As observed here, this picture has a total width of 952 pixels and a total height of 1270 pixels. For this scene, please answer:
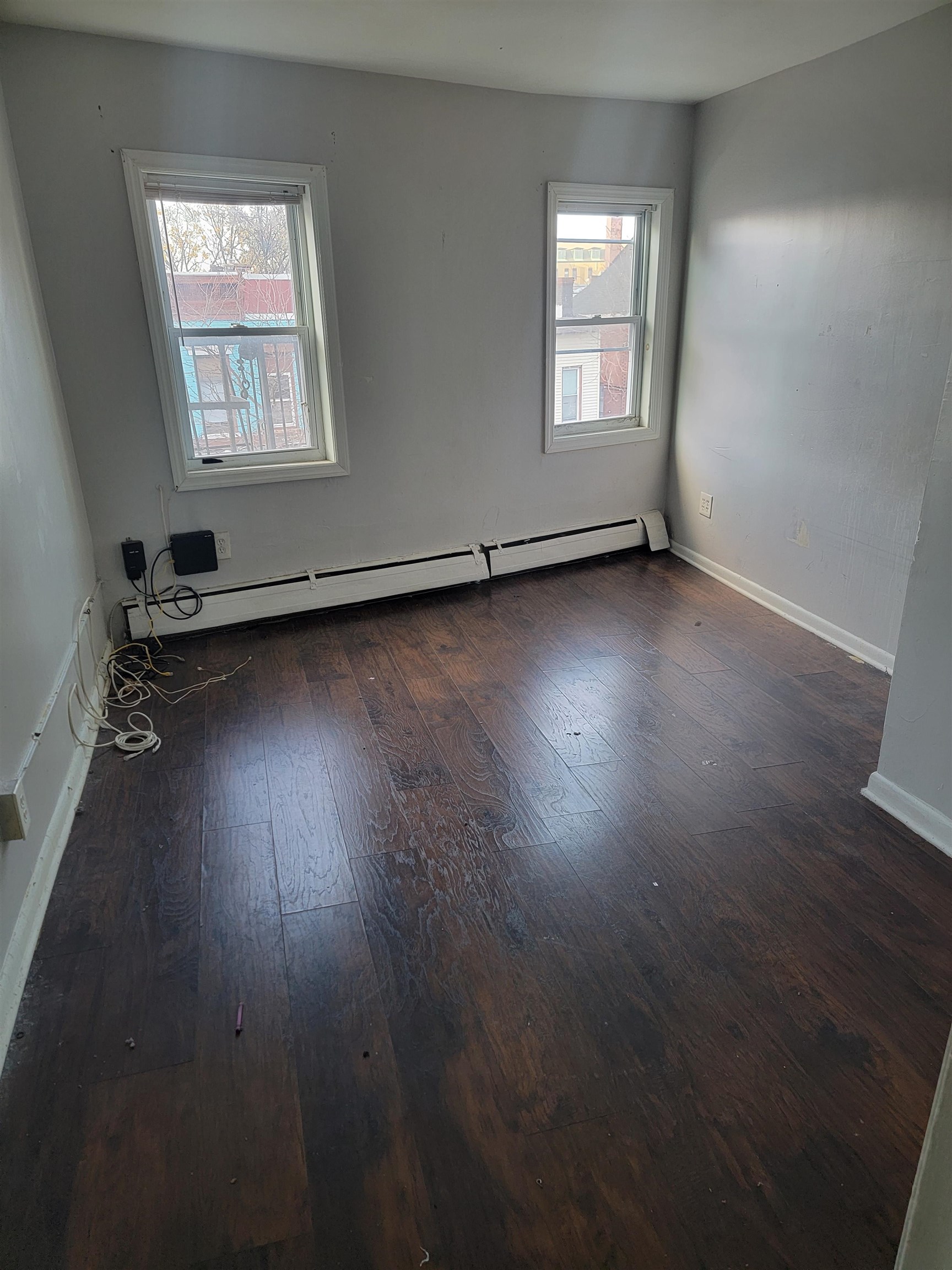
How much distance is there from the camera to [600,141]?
3.80m

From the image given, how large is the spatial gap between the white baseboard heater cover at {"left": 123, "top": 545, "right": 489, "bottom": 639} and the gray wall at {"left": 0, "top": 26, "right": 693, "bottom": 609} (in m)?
0.09

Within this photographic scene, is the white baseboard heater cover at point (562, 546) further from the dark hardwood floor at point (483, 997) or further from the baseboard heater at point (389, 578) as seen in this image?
the dark hardwood floor at point (483, 997)

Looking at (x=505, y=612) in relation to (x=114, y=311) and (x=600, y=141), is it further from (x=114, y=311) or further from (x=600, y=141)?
(x=600, y=141)

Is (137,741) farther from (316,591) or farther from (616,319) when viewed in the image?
(616,319)

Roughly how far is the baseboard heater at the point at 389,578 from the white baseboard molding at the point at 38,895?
1.03 metres

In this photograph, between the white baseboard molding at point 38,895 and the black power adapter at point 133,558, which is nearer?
the white baseboard molding at point 38,895

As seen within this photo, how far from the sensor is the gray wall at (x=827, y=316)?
282 centimetres

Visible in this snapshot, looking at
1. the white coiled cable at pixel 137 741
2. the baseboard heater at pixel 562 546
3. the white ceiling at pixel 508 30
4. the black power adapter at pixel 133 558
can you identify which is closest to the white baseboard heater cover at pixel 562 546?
the baseboard heater at pixel 562 546

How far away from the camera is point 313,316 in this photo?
3.50 metres

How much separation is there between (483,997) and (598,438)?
3.31m

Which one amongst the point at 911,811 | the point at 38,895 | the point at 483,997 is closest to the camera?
the point at 483,997

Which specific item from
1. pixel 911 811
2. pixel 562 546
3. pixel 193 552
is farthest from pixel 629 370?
pixel 911 811

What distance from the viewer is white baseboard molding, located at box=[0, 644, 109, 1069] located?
1635 mm

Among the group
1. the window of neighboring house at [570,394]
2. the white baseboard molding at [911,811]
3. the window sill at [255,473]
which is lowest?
the white baseboard molding at [911,811]
